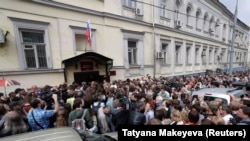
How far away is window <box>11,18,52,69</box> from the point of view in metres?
6.43

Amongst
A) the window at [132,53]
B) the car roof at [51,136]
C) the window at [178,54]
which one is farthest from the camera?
the window at [178,54]

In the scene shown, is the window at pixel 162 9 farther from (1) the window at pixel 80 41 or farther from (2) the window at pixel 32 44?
(2) the window at pixel 32 44

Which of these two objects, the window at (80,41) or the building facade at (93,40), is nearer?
the building facade at (93,40)

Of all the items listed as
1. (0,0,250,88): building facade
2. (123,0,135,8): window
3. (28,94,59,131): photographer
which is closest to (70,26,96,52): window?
(0,0,250,88): building facade

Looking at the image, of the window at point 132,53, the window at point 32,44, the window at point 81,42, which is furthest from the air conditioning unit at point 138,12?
the window at point 32,44

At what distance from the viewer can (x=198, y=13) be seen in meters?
18.9

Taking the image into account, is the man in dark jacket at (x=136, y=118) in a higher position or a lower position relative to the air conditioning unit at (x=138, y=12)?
lower

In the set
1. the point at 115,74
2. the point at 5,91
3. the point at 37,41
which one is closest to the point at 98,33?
the point at 115,74

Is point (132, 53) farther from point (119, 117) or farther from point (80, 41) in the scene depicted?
point (119, 117)

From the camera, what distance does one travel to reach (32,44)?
684cm

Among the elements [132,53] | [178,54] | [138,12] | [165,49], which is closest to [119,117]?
[132,53]

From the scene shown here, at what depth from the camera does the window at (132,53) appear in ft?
37.0

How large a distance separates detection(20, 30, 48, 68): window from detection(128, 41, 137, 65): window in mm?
5594

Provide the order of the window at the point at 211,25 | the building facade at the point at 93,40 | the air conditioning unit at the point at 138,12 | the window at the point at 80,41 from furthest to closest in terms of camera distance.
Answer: the window at the point at 211,25 → the air conditioning unit at the point at 138,12 → the window at the point at 80,41 → the building facade at the point at 93,40
